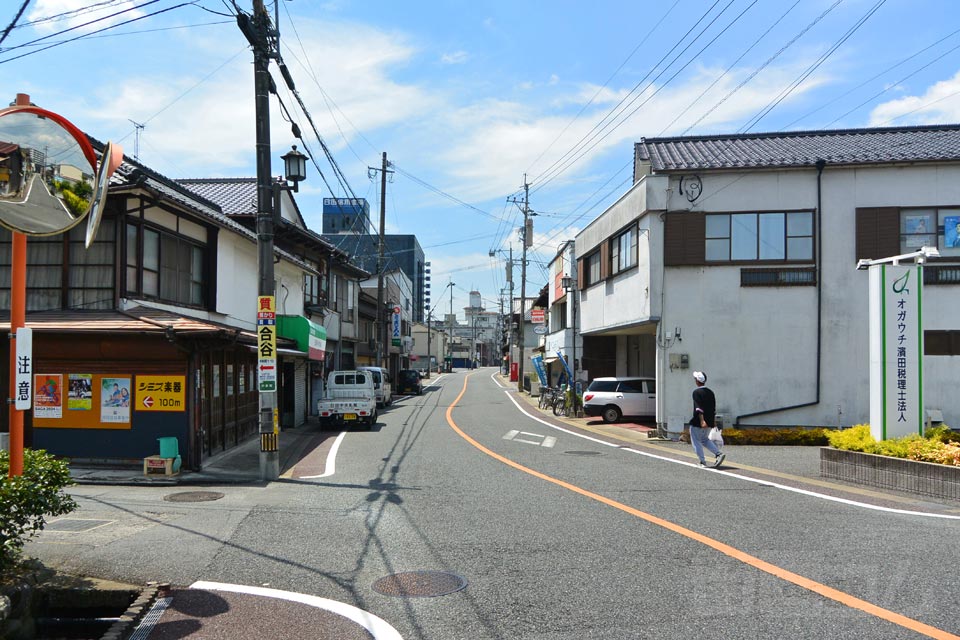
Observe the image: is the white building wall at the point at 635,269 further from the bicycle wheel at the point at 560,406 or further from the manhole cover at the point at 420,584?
the manhole cover at the point at 420,584

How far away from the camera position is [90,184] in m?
6.77

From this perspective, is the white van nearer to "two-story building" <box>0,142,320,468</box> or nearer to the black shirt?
"two-story building" <box>0,142,320,468</box>

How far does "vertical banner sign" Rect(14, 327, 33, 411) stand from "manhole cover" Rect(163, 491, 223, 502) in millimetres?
3962

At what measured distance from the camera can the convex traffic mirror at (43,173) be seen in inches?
244

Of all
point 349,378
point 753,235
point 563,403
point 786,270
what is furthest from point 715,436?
point 563,403

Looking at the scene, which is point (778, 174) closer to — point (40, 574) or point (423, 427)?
point (423, 427)

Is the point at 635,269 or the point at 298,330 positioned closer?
the point at 298,330

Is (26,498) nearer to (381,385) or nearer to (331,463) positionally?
(331,463)

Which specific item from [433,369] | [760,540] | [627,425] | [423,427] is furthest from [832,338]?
[433,369]

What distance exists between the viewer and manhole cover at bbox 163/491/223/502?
1052 cm

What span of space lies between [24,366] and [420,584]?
182 inches

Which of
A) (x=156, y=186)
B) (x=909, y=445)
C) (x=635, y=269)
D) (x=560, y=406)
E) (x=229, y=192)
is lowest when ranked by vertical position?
(x=560, y=406)

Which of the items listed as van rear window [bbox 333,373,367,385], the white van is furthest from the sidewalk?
the white van

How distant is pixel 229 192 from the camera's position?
85.4 ft
